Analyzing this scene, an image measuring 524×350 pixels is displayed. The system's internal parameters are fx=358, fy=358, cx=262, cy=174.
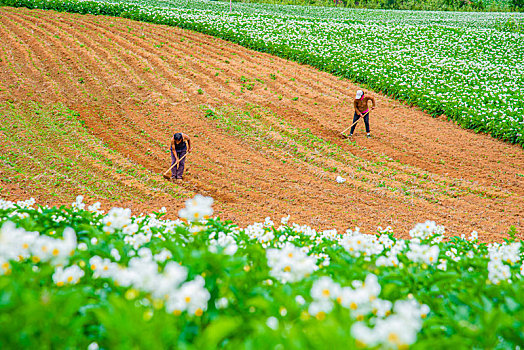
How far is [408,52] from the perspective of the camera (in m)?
20.5

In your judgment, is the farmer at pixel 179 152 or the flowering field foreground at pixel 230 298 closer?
the flowering field foreground at pixel 230 298

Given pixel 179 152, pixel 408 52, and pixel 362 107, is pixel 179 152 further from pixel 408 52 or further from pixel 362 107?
pixel 408 52

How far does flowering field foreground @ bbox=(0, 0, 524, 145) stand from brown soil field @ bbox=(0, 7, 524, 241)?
752 millimetres

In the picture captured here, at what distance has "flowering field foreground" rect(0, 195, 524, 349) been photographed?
161 cm

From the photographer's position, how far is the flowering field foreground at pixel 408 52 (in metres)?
13.7

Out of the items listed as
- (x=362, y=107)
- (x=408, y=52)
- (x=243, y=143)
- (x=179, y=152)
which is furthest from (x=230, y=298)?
(x=408, y=52)

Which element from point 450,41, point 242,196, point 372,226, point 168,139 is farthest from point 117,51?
point 450,41

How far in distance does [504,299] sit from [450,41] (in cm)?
2396

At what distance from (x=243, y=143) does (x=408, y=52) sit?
47.4 ft

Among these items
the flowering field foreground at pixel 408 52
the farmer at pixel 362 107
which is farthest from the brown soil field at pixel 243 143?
the flowering field foreground at pixel 408 52

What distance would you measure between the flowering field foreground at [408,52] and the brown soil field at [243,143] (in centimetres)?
75

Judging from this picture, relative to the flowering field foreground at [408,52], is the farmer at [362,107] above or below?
below

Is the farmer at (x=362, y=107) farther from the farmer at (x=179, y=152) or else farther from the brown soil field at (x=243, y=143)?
Result: the farmer at (x=179, y=152)

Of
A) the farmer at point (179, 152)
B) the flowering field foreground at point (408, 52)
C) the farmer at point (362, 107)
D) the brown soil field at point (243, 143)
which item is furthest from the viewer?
the flowering field foreground at point (408, 52)
